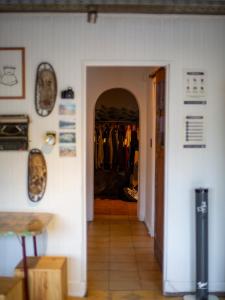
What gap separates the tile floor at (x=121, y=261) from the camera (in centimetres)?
367

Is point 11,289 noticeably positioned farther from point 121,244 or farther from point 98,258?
point 121,244

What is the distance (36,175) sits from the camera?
3.52 meters

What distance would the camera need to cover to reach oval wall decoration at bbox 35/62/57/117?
3.46m

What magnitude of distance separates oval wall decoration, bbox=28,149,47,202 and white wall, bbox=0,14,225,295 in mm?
55

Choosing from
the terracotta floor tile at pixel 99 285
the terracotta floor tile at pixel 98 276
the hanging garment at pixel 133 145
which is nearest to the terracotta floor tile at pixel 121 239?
the terracotta floor tile at pixel 98 276

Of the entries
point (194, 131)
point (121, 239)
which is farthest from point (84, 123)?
point (121, 239)

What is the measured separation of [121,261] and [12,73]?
2424mm

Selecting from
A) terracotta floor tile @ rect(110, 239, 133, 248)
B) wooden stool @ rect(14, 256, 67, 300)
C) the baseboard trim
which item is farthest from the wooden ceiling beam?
terracotta floor tile @ rect(110, 239, 133, 248)

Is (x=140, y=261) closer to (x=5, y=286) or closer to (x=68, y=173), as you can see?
(x=68, y=173)

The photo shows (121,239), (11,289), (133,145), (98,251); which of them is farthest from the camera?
(133,145)

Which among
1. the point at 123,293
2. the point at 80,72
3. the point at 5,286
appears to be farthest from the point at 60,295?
the point at 80,72

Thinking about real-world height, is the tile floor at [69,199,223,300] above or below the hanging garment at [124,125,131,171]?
below

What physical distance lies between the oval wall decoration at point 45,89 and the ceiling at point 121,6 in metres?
0.51

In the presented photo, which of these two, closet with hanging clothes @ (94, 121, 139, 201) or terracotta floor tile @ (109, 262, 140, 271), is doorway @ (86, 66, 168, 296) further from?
closet with hanging clothes @ (94, 121, 139, 201)
